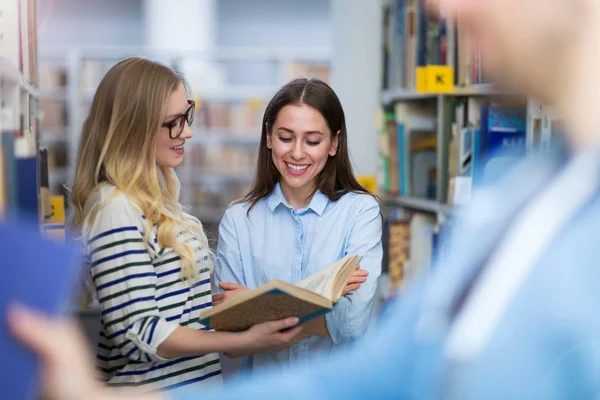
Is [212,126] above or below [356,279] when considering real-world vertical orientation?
above

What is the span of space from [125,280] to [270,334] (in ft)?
1.07

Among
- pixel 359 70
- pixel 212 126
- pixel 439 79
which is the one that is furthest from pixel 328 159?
pixel 212 126

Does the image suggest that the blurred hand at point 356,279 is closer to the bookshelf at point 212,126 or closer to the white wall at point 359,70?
the white wall at point 359,70

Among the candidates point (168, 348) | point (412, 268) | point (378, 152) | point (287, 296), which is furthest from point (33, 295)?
point (378, 152)

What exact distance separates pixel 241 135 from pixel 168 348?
599 centimetres

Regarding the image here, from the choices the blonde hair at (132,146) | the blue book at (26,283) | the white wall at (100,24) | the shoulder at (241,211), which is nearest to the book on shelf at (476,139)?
the shoulder at (241,211)

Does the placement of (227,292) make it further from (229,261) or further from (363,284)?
(363,284)

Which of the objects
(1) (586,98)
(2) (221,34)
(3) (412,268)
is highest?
(2) (221,34)

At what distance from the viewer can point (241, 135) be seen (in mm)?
7359

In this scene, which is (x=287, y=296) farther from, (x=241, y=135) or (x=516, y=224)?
(x=241, y=135)

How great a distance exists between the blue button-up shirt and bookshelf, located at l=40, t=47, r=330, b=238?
188 inches

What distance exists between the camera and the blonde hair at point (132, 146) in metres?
1.54

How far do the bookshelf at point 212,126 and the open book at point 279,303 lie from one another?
17.5 feet

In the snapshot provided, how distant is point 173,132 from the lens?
5.49 ft
